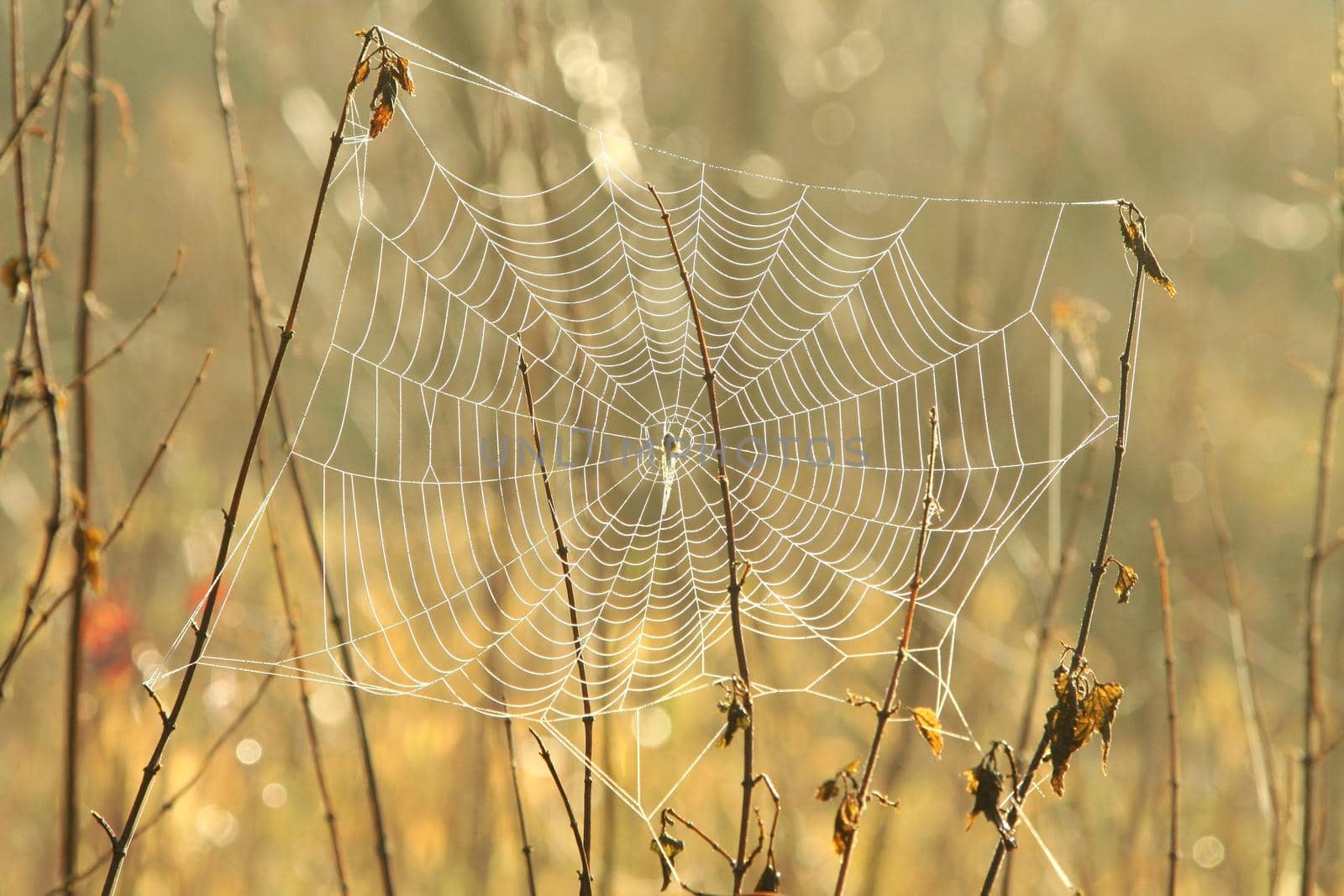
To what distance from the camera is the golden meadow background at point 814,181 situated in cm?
336

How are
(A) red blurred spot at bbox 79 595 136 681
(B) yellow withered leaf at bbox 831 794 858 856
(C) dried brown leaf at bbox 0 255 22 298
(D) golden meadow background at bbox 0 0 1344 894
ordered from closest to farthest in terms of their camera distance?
1. (B) yellow withered leaf at bbox 831 794 858 856
2. (C) dried brown leaf at bbox 0 255 22 298
3. (D) golden meadow background at bbox 0 0 1344 894
4. (A) red blurred spot at bbox 79 595 136 681

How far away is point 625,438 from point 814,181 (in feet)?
14.3

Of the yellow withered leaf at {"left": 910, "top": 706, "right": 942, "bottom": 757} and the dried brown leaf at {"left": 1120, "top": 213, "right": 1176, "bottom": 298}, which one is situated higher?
the dried brown leaf at {"left": 1120, "top": 213, "right": 1176, "bottom": 298}

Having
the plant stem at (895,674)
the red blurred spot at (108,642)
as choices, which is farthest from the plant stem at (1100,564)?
the red blurred spot at (108,642)

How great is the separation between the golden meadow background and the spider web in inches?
10.2

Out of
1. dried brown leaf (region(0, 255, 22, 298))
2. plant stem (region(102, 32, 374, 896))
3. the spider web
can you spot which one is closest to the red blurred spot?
the spider web

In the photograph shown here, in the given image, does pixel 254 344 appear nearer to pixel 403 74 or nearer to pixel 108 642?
pixel 403 74

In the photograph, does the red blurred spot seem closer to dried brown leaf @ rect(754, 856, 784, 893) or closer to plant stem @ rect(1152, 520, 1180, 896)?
dried brown leaf @ rect(754, 856, 784, 893)

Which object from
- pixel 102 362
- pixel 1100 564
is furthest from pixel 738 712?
pixel 102 362

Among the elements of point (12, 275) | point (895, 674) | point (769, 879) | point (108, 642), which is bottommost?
point (108, 642)

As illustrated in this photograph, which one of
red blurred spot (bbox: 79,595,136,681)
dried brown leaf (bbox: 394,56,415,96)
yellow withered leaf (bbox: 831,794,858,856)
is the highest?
dried brown leaf (bbox: 394,56,415,96)

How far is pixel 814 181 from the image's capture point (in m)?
7.90

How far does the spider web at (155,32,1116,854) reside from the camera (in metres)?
3.36

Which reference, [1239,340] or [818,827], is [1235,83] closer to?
[1239,340]
